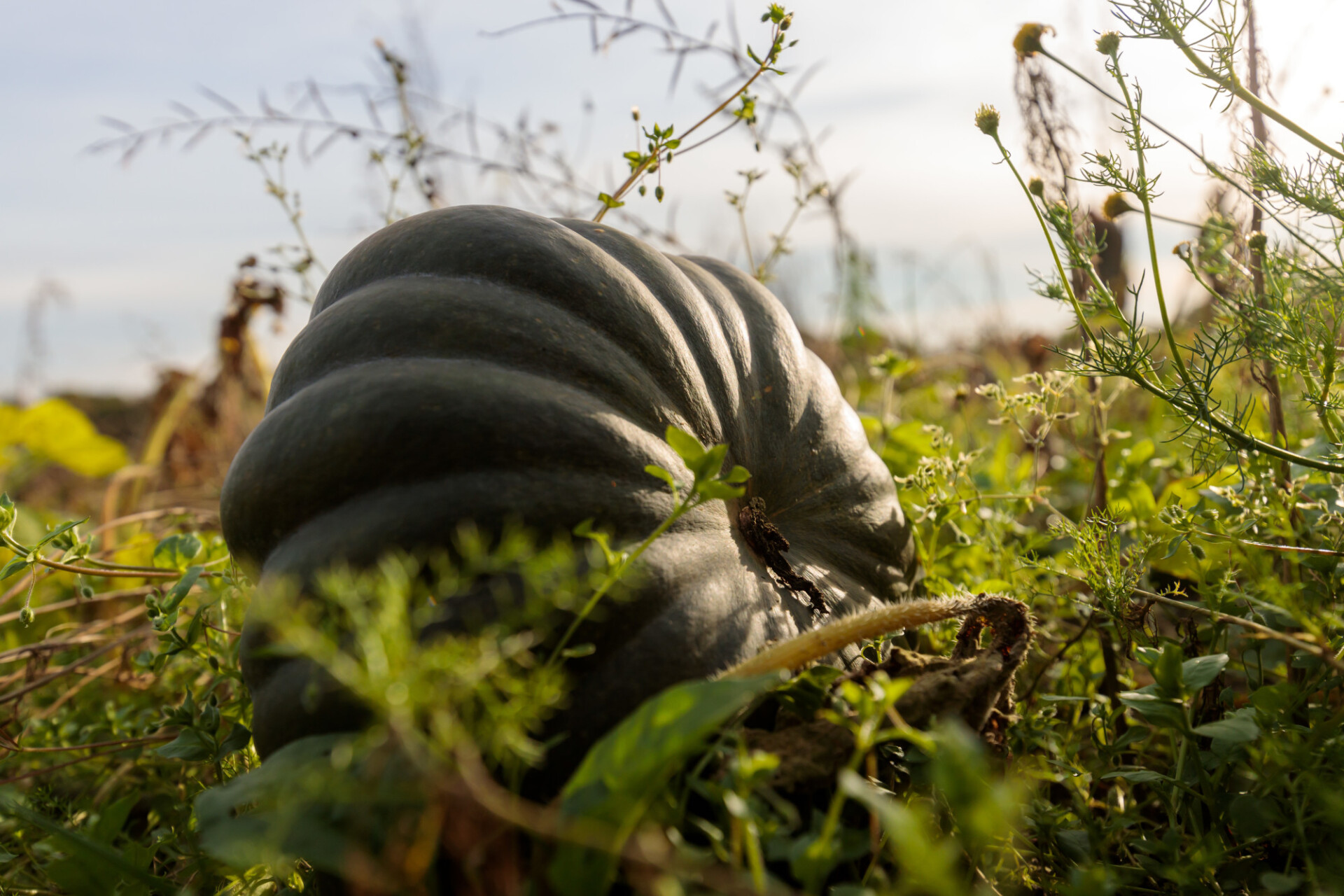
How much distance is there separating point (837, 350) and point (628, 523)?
5.38 metres

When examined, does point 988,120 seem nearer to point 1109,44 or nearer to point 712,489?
point 1109,44

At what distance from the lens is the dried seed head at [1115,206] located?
5.15 ft

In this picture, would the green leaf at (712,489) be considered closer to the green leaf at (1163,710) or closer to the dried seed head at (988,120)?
the green leaf at (1163,710)

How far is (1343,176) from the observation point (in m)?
1.43

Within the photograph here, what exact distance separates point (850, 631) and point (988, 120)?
37.1 inches

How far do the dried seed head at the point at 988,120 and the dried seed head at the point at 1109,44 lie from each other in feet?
0.59

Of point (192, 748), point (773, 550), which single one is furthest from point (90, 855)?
point (773, 550)

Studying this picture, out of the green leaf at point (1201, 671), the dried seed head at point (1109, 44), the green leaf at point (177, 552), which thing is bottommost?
the green leaf at point (177, 552)

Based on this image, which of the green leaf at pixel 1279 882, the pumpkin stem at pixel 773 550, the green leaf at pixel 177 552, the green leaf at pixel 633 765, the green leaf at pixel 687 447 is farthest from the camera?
the green leaf at pixel 177 552

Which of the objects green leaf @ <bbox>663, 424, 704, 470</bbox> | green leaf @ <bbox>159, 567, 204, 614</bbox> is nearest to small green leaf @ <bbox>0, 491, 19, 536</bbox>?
green leaf @ <bbox>159, 567, 204, 614</bbox>

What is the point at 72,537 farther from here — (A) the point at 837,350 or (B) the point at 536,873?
(A) the point at 837,350

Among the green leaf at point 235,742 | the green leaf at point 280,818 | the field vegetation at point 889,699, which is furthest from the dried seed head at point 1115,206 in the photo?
the green leaf at point 235,742

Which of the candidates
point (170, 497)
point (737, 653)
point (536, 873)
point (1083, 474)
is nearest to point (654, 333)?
point (737, 653)

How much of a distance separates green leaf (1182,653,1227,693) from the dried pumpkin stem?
28cm
